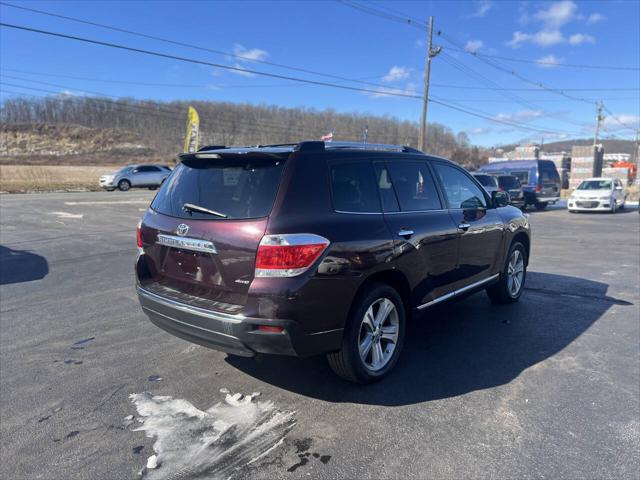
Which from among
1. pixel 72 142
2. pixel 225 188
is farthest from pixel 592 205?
pixel 72 142

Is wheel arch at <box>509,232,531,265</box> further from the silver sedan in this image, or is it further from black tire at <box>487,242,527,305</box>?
the silver sedan

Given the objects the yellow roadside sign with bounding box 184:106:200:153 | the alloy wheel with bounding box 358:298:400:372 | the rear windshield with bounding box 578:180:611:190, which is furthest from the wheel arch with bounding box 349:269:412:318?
the rear windshield with bounding box 578:180:611:190

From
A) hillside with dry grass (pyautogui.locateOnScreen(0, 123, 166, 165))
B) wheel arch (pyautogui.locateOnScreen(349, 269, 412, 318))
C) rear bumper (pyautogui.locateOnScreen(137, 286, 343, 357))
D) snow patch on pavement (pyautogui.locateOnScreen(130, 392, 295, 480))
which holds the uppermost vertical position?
hillside with dry grass (pyautogui.locateOnScreen(0, 123, 166, 165))

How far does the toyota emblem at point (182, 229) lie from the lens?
3.26m

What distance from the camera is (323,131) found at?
9125cm

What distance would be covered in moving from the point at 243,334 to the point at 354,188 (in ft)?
4.58

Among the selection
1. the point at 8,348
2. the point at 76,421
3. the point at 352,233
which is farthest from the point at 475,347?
Answer: the point at 8,348

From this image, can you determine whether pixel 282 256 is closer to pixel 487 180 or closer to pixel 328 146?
pixel 328 146

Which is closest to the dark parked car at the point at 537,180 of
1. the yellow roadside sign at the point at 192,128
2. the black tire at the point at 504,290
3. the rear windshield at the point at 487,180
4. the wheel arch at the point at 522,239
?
the rear windshield at the point at 487,180

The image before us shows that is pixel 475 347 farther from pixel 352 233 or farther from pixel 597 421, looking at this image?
pixel 352 233

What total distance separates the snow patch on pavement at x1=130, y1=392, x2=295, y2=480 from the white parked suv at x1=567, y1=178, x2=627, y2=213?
22.2 metres

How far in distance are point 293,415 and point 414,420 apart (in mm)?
842

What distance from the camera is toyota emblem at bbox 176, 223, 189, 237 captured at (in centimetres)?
326

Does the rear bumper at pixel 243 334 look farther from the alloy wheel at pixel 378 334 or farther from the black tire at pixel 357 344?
the alloy wheel at pixel 378 334
